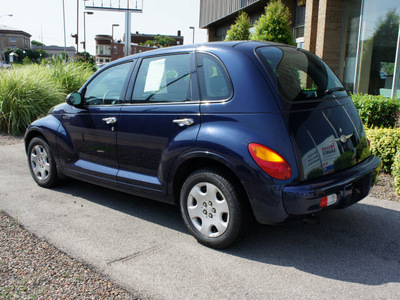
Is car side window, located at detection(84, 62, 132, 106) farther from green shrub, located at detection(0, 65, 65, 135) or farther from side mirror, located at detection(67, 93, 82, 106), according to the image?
green shrub, located at detection(0, 65, 65, 135)

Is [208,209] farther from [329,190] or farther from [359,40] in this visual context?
[359,40]

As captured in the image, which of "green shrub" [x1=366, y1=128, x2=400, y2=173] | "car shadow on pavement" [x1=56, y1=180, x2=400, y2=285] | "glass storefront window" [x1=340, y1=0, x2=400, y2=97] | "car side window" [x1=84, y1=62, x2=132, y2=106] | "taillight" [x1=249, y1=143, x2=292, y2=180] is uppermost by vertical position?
"glass storefront window" [x1=340, y1=0, x2=400, y2=97]

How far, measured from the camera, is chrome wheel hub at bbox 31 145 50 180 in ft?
17.5

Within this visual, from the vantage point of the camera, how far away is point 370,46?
11.1 m

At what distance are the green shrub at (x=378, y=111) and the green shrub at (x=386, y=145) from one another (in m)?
1.52

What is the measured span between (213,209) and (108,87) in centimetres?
204

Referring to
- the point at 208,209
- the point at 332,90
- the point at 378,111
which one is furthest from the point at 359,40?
the point at 208,209

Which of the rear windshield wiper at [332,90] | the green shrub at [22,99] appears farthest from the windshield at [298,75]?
the green shrub at [22,99]

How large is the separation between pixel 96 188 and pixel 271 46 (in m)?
3.24

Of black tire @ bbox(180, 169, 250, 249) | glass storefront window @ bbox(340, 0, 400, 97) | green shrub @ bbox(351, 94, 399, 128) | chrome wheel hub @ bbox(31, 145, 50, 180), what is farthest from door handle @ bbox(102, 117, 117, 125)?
glass storefront window @ bbox(340, 0, 400, 97)

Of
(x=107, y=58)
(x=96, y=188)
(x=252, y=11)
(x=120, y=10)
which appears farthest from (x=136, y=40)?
(x=96, y=188)

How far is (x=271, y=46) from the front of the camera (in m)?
3.74

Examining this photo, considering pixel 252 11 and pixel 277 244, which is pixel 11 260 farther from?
pixel 252 11

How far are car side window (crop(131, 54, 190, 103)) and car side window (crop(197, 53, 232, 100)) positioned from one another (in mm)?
159
